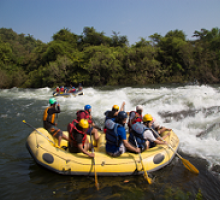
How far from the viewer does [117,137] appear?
3783 millimetres

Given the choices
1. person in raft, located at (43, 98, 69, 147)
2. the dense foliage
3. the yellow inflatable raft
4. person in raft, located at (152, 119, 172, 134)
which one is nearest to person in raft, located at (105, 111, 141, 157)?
the yellow inflatable raft

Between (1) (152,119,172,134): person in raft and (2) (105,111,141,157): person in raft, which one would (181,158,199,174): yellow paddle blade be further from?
(2) (105,111,141,157): person in raft

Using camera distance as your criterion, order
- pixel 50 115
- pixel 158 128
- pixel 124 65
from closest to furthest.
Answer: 1. pixel 50 115
2. pixel 158 128
3. pixel 124 65

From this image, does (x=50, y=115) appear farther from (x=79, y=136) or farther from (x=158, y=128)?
(x=158, y=128)

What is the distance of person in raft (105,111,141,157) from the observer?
3646 millimetres

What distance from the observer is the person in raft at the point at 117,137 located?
3.65 m

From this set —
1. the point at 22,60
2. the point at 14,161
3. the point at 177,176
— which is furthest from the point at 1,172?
the point at 22,60

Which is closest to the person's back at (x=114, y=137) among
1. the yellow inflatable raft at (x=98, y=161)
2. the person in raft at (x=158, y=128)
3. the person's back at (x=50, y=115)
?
the yellow inflatable raft at (x=98, y=161)

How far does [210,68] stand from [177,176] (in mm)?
29382

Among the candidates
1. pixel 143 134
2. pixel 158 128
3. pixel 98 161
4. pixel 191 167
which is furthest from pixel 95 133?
pixel 191 167

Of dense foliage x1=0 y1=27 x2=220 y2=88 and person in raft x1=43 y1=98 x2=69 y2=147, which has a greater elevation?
dense foliage x1=0 y1=27 x2=220 y2=88

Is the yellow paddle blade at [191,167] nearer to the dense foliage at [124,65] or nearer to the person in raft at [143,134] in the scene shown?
the person in raft at [143,134]

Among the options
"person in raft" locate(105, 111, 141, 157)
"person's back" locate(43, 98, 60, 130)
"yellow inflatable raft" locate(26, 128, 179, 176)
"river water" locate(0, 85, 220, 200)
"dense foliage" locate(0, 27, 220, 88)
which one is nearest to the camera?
"river water" locate(0, 85, 220, 200)

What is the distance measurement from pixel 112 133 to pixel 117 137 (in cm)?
13
